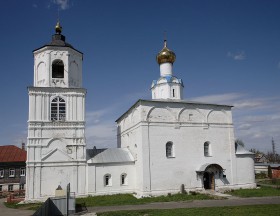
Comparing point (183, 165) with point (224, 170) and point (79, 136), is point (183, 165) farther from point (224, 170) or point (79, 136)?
point (79, 136)

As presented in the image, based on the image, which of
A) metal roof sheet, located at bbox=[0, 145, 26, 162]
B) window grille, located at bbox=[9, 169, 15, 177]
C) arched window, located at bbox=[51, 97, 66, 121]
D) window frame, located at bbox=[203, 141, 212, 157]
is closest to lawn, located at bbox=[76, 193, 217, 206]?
window frame, located at bbox=[203, 141, 212, 157]

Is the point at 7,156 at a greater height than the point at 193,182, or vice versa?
the point at 7,156

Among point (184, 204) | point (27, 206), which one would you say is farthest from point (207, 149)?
point (27, 206)

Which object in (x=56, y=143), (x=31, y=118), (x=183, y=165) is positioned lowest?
(x=183, y=165)

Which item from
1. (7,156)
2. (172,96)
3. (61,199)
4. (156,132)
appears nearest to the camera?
(61,199)

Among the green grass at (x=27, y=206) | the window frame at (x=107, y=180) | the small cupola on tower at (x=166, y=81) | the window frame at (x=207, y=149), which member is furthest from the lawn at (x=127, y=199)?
the small cupola on tower at (x=166, y=81)

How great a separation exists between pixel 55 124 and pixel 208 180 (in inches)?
501

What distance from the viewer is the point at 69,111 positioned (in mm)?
21172

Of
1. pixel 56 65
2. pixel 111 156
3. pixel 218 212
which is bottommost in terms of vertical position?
pixel 218 212

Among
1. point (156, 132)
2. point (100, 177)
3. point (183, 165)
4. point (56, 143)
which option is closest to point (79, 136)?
point (56, 143)

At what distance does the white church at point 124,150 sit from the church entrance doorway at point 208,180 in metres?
0.08

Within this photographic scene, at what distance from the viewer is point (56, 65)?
843 inches

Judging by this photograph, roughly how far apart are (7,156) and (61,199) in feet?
62.5

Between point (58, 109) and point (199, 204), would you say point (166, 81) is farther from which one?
point (199, 204)
